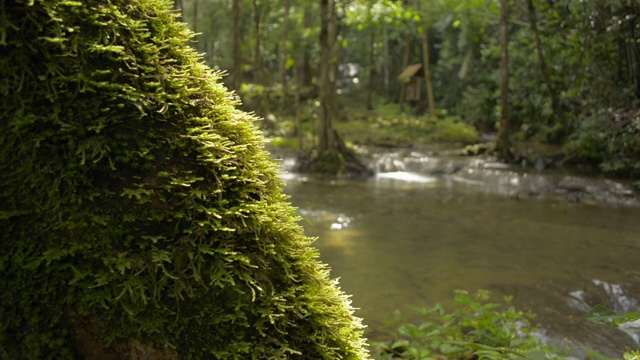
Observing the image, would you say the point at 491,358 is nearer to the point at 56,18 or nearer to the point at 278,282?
the point at 278,282

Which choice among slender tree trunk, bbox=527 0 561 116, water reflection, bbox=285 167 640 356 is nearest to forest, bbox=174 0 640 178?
slender tree trunk, bbox=527 0 561 116

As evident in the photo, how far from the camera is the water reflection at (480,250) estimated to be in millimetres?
5254

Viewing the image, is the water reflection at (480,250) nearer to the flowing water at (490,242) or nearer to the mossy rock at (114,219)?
the flowing water at (490,242)

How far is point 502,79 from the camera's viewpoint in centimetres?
1628

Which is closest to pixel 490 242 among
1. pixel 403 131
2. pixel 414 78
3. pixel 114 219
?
pixel 114 219

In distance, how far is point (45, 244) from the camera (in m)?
1.24

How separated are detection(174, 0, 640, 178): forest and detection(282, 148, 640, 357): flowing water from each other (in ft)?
7.05

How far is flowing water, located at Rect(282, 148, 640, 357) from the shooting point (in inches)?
207

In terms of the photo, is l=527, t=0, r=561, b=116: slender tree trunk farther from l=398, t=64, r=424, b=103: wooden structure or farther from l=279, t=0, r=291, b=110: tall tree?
l=279, t=0, r=291, b=110: tall tree

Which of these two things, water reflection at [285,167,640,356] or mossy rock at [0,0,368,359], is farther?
water reflection at [285,167,640,356]

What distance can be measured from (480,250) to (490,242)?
57cm

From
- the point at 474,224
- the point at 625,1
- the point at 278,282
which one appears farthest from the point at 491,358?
the point at 625,1

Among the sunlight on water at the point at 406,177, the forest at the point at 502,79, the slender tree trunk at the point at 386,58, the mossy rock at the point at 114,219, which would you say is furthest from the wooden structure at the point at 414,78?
the mossy rock at the point at 114,219

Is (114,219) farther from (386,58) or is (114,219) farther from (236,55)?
(386,58)
